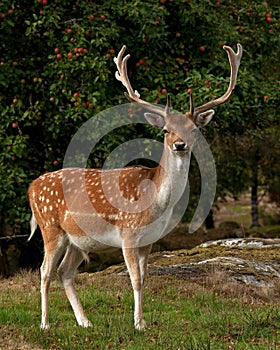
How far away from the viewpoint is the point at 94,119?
11414 mm

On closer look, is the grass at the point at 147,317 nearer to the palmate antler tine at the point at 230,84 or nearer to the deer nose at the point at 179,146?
the deer nose at the point at 179,146

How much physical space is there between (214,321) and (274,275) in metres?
3.22

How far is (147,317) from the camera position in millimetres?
7586

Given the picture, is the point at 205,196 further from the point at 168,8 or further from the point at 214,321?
the point at 214,321

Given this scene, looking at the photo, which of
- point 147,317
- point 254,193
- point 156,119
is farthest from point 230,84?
point 254,193

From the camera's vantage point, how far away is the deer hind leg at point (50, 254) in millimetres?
7664

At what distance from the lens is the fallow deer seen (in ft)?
24.4

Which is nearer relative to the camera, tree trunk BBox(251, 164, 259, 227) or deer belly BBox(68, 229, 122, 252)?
deer belly BBox(68, 229, 122, 252)

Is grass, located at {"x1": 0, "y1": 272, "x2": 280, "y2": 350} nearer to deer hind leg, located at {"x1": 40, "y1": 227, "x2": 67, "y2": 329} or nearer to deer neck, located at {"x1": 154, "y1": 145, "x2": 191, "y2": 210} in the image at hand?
deer hind leg, located at {"x1": 40, "y1": 227, "x2": 67, "y2": 329}

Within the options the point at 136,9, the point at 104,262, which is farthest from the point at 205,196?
the point at 136,9

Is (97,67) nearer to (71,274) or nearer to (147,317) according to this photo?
(71,274)

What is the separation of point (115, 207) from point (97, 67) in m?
4.14

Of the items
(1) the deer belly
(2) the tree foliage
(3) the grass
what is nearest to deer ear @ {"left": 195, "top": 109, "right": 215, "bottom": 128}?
(1) the deer belly

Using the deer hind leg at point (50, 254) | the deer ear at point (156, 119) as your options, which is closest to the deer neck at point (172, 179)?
the deer ear at point (156, 119)
